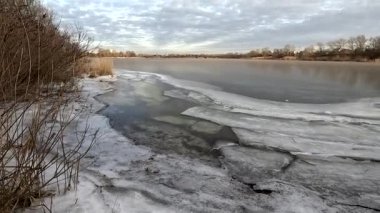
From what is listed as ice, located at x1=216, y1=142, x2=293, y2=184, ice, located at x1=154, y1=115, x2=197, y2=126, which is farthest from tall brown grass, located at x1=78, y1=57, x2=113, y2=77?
ice, located at x1=216, y1=142, x2=293, y2=184

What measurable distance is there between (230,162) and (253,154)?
0.53 m

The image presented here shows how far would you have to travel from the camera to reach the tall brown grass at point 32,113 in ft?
8.17

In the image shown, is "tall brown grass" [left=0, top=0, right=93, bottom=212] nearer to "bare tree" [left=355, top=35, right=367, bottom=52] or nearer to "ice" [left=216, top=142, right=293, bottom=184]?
"ice" [left=216, top=142, right=293, bottom=184]

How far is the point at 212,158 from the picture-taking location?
489cm

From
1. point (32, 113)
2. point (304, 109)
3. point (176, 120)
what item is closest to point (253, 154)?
point (176, 120)

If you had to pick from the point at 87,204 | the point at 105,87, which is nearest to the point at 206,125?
the point at 87,204

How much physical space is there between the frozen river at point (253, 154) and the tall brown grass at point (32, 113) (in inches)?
26.4

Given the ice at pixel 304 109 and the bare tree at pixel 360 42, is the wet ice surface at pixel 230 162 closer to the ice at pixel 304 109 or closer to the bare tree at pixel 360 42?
the ice at pixel 304 109

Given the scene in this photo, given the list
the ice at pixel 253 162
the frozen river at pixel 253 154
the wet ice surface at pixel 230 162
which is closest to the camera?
the wet ice surface at pixel 230 162

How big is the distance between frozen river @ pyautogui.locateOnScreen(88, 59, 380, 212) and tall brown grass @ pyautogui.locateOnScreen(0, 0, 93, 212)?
2.20ft

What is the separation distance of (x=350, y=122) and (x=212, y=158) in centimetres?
389

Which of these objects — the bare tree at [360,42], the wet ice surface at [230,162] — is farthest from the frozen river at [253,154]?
the bare tree at [360,42]

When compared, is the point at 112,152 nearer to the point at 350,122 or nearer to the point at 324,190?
the point at 324,190

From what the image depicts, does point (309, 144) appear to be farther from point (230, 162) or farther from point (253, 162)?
point (230, 162)
